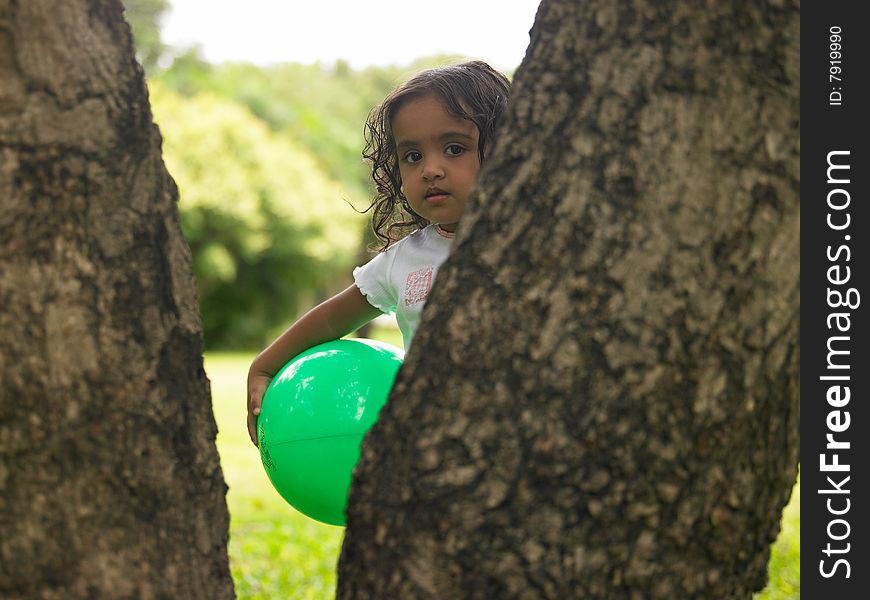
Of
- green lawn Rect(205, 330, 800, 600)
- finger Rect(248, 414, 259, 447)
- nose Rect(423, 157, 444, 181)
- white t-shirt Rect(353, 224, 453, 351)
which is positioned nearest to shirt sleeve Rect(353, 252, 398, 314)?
white t-shirt Rect(353, 224, 453, 351)

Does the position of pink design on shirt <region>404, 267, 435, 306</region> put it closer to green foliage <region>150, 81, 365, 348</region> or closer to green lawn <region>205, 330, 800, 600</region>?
green lawn <region>205, 330, 800, 600</region>

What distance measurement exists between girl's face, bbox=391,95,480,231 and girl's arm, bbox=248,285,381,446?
430 millimetres

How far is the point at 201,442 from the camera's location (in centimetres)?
174

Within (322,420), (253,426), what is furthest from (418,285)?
(253,426)

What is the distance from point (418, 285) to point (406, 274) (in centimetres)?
8

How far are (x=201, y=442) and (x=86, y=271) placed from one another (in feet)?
1.21

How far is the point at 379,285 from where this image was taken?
3287mm

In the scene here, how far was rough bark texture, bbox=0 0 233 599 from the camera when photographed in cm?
159

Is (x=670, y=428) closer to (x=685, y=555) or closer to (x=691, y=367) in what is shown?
(x=691, y=367)

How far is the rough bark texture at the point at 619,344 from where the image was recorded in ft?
5.01

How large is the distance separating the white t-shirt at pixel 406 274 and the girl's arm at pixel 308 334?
0.07m

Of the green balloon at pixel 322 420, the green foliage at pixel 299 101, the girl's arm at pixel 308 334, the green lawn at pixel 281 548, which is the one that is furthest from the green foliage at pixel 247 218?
the green balloon at pixel 322 420
